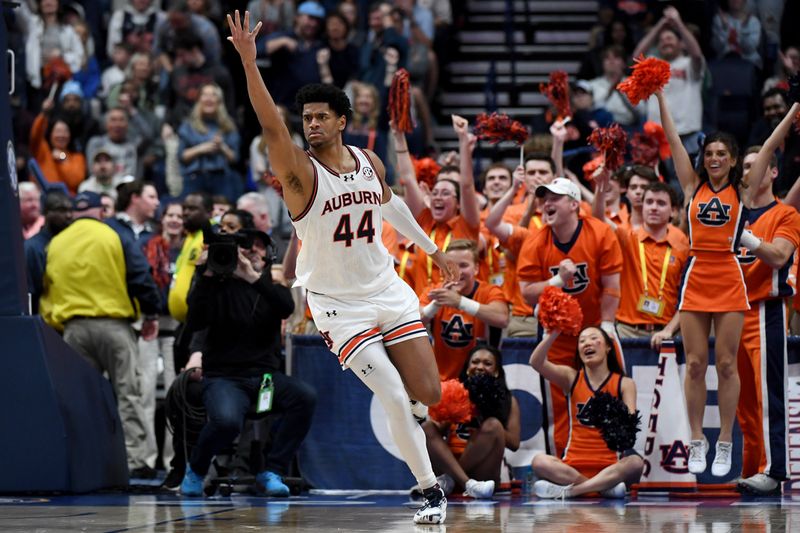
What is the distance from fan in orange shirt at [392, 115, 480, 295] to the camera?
10391 millimetres

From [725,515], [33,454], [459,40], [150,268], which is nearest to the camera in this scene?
[725,515]

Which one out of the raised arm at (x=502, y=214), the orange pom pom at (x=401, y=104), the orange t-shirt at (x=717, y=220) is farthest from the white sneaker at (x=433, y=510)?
the orange pom pom at (x=401, y=104)

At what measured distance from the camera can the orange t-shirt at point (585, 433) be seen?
956 centimetres

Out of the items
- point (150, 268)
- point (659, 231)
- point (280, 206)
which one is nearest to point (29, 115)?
point (280, 206)

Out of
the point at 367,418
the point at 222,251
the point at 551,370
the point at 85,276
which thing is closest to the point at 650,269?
the point at 551,370

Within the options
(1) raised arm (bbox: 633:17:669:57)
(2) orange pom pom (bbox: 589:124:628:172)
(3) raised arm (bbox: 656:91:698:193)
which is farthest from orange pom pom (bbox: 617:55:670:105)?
(1) raised arm (bbox: 633:17:669:57)

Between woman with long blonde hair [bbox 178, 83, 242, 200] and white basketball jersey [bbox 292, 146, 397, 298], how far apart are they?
789 cm

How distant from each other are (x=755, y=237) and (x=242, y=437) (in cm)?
421

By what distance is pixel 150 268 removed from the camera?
12.3 m

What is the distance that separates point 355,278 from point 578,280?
2.77 m

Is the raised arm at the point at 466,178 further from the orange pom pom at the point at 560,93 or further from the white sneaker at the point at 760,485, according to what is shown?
the white sneaker at the point at 760,485

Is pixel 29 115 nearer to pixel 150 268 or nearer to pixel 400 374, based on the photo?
pixel 150 268

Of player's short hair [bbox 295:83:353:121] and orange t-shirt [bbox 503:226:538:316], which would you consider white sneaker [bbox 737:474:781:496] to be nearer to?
orange t-shirt [bbox 503:226:538:316]

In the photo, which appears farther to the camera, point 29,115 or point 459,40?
point 459,40
